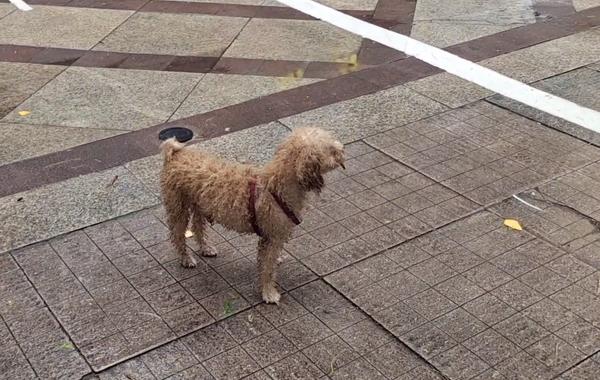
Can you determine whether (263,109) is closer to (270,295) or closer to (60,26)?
(270,295)

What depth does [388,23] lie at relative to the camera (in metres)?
9.43

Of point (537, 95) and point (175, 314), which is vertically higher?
point (537, 95)

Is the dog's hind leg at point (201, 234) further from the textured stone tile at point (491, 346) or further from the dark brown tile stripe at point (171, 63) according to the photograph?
the dark brown tile stripe at point (171, 63)

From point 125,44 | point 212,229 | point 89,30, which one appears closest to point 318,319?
point 212,229

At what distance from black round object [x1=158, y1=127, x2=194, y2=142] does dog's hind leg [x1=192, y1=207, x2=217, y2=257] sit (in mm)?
1885

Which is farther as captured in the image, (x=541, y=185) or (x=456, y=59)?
(x=456, y=59)

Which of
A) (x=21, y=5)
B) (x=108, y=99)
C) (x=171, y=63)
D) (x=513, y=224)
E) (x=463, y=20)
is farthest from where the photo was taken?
(x=21, y=5)

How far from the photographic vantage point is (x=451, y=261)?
4.91 m

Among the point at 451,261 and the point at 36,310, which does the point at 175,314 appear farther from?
the point at 451,261

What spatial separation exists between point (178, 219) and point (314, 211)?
4.06 ft

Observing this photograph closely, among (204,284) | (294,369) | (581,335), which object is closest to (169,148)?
(204,284)

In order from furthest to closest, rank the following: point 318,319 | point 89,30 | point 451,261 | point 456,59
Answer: point 89,30, point 456,59, point 451,261, point 318,319

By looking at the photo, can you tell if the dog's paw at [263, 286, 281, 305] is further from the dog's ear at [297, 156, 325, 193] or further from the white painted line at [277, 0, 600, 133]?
the white painted line at [277, 0, 600, 133]

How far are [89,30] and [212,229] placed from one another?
503 cm
